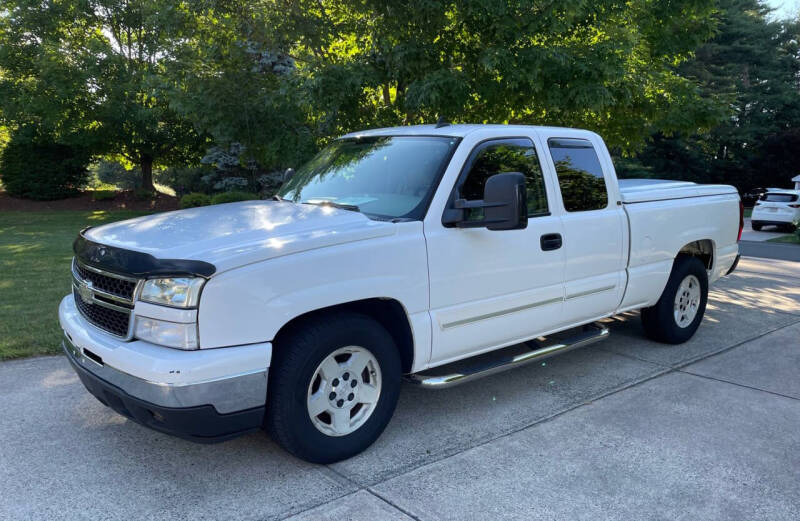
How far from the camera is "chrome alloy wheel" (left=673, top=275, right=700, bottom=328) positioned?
20.0 feet

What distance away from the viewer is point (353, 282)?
3.54 m

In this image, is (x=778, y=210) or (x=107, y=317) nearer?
(x=107, y=317)

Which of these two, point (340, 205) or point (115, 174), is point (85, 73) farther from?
point (340, 205)

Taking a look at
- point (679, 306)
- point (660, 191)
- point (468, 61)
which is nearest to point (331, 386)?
point (660, 191)

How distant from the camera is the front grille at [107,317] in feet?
11.0

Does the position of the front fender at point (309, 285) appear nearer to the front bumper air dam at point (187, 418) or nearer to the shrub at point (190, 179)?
the front bumper air dam at point (187, 418)

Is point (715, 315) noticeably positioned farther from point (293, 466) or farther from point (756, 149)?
point (756, 149)

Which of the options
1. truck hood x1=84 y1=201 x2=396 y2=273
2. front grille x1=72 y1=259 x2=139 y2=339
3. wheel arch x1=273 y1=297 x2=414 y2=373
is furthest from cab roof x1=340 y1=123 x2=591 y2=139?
front grille x1=72 y1=259 x2=139 y2=339

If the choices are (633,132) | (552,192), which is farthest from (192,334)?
(633,132)

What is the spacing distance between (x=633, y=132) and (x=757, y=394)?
6415mm

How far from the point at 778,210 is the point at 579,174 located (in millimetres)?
22646

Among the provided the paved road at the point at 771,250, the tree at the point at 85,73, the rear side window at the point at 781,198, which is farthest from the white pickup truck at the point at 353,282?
the rear side window at the point at 781,198

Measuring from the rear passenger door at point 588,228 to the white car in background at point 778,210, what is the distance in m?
21.9

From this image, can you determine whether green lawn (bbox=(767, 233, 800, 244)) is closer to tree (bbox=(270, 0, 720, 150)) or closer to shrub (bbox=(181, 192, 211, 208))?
tree (bbox=(270, 0, 720, 150))
